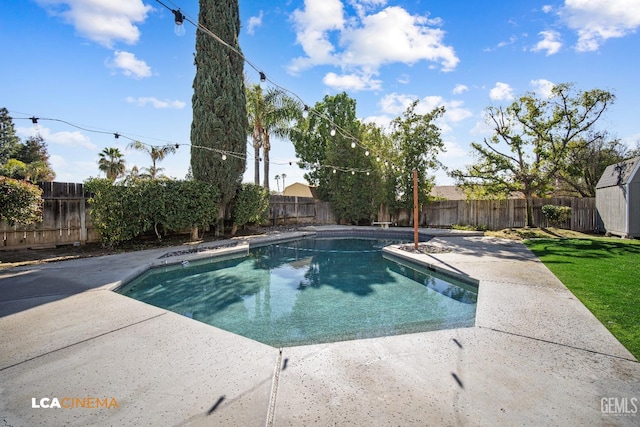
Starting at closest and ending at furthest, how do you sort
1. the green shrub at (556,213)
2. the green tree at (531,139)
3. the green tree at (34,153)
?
the green tree at (531,139), the green shrub at (556,213), the green tree at (34,153)

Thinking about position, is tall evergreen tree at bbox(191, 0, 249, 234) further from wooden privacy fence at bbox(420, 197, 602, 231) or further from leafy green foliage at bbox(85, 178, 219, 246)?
wooden privacy fence at bbox(420, 197, 602, 231)

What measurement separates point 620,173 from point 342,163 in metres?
11.0

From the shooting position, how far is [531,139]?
1186 cm

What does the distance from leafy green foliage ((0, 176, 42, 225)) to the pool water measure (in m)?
3.21

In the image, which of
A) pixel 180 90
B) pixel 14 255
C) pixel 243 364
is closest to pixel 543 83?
pixel 180 90

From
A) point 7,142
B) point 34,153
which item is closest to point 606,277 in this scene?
point 7,142

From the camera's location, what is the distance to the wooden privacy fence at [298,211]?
48.7 ft

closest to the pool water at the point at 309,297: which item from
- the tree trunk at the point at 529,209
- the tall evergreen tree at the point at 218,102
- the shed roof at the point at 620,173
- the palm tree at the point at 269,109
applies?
the tall evergreen tree at the point at 218,102

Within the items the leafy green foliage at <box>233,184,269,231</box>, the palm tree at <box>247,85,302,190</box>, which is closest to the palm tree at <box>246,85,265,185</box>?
the palm tree at <box>247,85,302,190</box>

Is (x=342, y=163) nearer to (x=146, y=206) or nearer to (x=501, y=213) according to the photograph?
(x=501, y=213)

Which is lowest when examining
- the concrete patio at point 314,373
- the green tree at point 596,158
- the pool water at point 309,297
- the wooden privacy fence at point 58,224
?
the pool water at point 309,297

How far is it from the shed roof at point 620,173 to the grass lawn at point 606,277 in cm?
282

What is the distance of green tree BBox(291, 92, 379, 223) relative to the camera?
596 inches

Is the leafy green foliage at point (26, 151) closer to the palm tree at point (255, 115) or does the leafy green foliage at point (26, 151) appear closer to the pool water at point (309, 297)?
the palm tree at point (255, 115)
